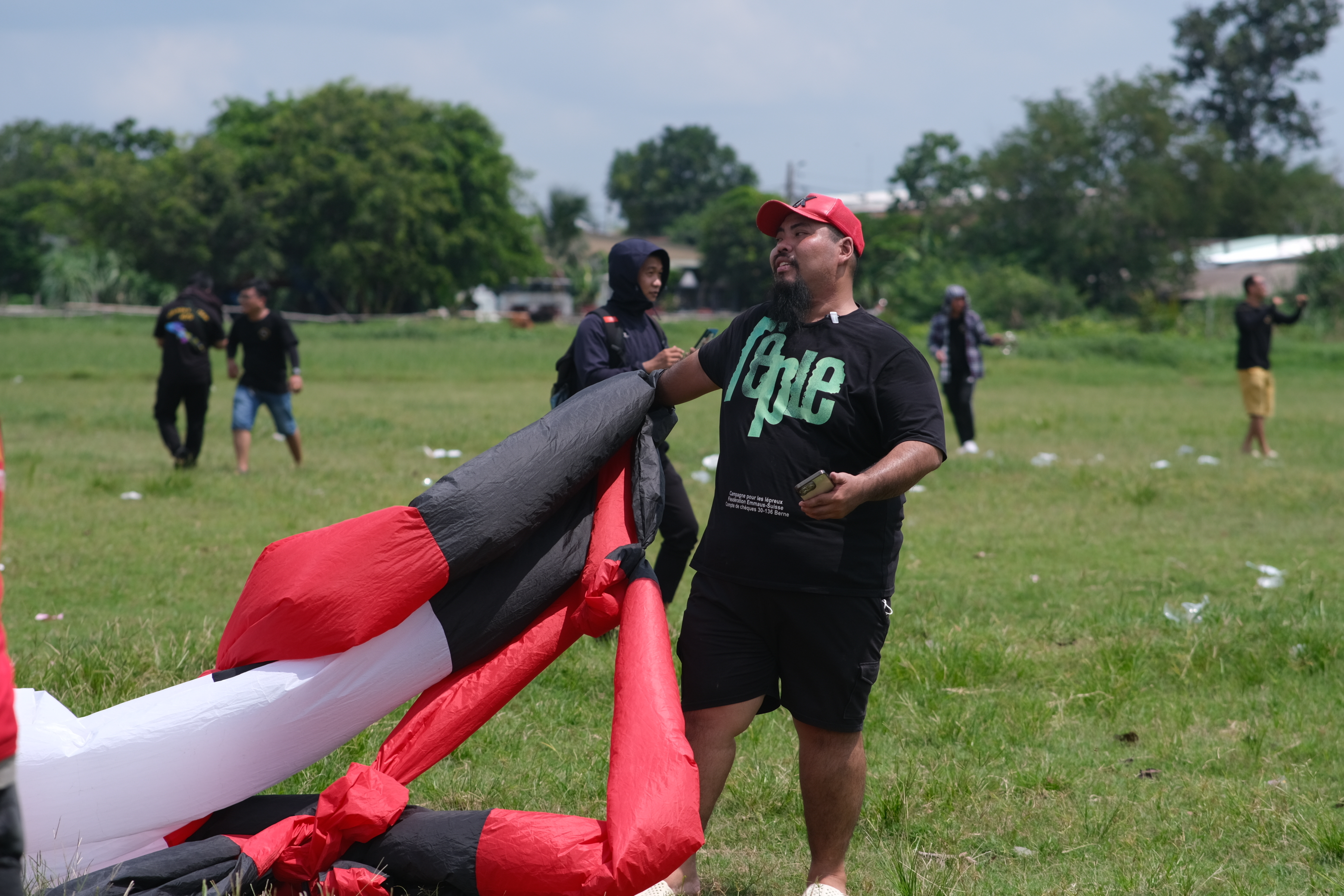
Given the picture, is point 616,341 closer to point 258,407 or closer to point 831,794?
point 831,794

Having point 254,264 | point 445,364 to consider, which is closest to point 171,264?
point 254,264

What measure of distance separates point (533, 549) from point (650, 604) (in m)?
0.41

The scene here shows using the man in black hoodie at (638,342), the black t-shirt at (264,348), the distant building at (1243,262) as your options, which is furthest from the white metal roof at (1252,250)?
the man in black hoodie at (638,342)

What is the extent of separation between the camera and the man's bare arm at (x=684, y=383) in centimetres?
390

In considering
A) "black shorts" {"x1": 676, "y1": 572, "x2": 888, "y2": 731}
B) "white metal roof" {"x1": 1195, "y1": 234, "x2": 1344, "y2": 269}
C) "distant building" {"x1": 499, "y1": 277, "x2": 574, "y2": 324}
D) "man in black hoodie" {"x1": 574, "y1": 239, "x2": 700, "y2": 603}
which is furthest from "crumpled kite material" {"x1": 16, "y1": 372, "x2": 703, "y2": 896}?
"distant building" {"x1": 499, "y1": 277, "x2": 574, "y2": 324}

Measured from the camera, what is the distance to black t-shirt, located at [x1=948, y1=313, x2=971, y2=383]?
13.4 metres

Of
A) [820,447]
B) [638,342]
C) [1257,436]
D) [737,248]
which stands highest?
[737,248]

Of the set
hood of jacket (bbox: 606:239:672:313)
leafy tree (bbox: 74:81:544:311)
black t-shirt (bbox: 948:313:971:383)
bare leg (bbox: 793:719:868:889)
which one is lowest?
bare leg (bbox: 793:719:868:889)

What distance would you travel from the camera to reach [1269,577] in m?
7.48

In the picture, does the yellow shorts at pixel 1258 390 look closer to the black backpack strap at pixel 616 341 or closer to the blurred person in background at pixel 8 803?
the black backpack strap at pixel 616 341

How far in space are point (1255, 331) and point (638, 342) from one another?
9818 millimetres

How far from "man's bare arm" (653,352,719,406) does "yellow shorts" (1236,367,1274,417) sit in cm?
1131

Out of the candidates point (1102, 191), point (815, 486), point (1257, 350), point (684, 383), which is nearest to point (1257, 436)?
point (1257, 350)

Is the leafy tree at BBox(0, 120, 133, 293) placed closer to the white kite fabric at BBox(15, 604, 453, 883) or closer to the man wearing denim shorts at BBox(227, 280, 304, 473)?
the man wearing denim shorts at BBox(227, 280, 304, 473)
